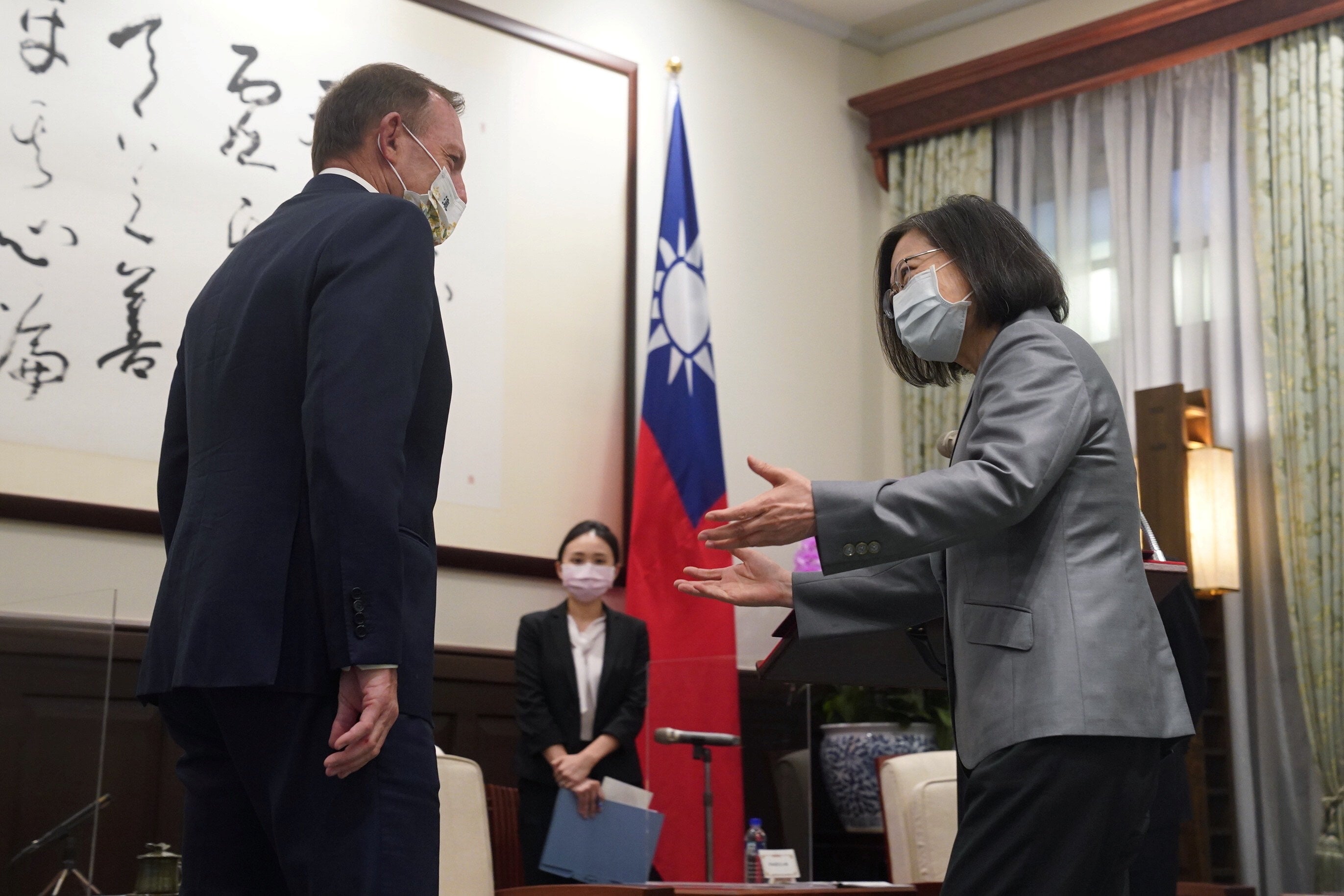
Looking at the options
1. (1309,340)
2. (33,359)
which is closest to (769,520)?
(33,359)

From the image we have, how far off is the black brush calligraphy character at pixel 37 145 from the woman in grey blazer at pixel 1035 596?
11.0 feet

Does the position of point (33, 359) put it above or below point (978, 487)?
above

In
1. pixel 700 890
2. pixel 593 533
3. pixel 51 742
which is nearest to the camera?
pixel 51 742

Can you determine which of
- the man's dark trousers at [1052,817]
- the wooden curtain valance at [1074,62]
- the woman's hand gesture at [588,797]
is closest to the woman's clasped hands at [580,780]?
the woman's hand gesture at [588,797]

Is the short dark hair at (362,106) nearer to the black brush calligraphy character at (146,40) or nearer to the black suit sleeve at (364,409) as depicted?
the black suit sleeve at (364,409)

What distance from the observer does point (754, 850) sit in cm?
402

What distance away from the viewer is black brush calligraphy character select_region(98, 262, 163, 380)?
4.50 meters

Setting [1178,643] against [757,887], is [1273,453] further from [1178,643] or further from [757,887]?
[757,887]

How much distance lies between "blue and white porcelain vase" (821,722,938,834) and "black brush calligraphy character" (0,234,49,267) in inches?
127

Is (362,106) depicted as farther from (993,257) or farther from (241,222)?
(241,222)

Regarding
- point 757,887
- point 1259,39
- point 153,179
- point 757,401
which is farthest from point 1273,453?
point 153,179

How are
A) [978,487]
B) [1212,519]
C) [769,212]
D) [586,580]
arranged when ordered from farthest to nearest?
[769,212] < [1212,519] < [586,580] < [978,487]

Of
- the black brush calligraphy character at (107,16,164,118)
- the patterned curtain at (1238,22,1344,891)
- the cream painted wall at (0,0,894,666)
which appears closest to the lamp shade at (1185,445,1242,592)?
the patterned curtain at (1238,22,1344,891)

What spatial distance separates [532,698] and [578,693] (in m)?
0.16
